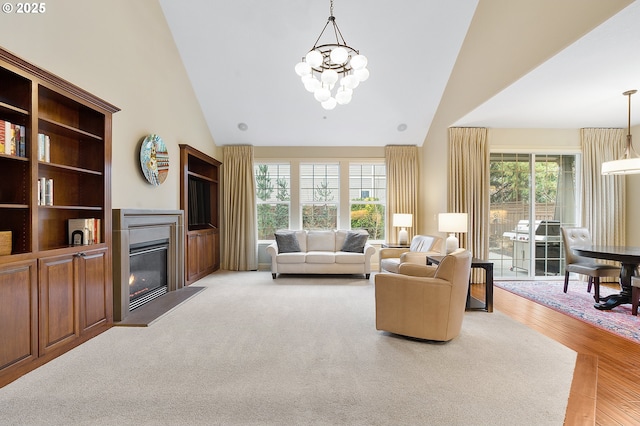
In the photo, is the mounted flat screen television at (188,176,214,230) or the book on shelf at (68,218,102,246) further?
the mounted flat screen television at (188,176,214,230)

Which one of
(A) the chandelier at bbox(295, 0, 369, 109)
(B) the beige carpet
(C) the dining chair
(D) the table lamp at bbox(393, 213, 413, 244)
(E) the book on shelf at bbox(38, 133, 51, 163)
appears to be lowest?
(B) the beige carpet

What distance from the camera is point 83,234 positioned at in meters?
3.05

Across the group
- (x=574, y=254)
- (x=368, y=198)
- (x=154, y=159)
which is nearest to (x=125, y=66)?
(x=154, y=159)

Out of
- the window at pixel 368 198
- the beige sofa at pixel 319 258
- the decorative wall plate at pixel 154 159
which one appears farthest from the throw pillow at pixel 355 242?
the decorative wall plate at pixel 154 159

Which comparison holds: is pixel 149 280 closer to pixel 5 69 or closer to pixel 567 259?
pixel 5 69

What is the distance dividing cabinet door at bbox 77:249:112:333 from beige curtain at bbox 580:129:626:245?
713cm

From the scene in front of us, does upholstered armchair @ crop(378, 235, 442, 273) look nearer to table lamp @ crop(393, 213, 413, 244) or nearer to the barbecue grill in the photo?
table lamp @ crop(393, 213, 413, 244)

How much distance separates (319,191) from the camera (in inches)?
273

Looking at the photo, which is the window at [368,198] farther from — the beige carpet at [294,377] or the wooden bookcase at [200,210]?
the beige carpet at [294,377]

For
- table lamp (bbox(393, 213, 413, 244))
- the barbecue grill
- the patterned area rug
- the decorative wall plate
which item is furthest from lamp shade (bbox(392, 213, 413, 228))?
the decorative wall plate

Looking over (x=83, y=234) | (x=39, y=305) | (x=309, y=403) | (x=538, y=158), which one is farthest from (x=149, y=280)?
(x=538, y=158)

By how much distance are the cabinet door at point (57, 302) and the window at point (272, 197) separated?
13.9 ft

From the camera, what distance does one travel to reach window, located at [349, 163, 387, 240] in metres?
6.91

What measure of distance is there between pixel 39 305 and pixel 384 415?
106 inches
